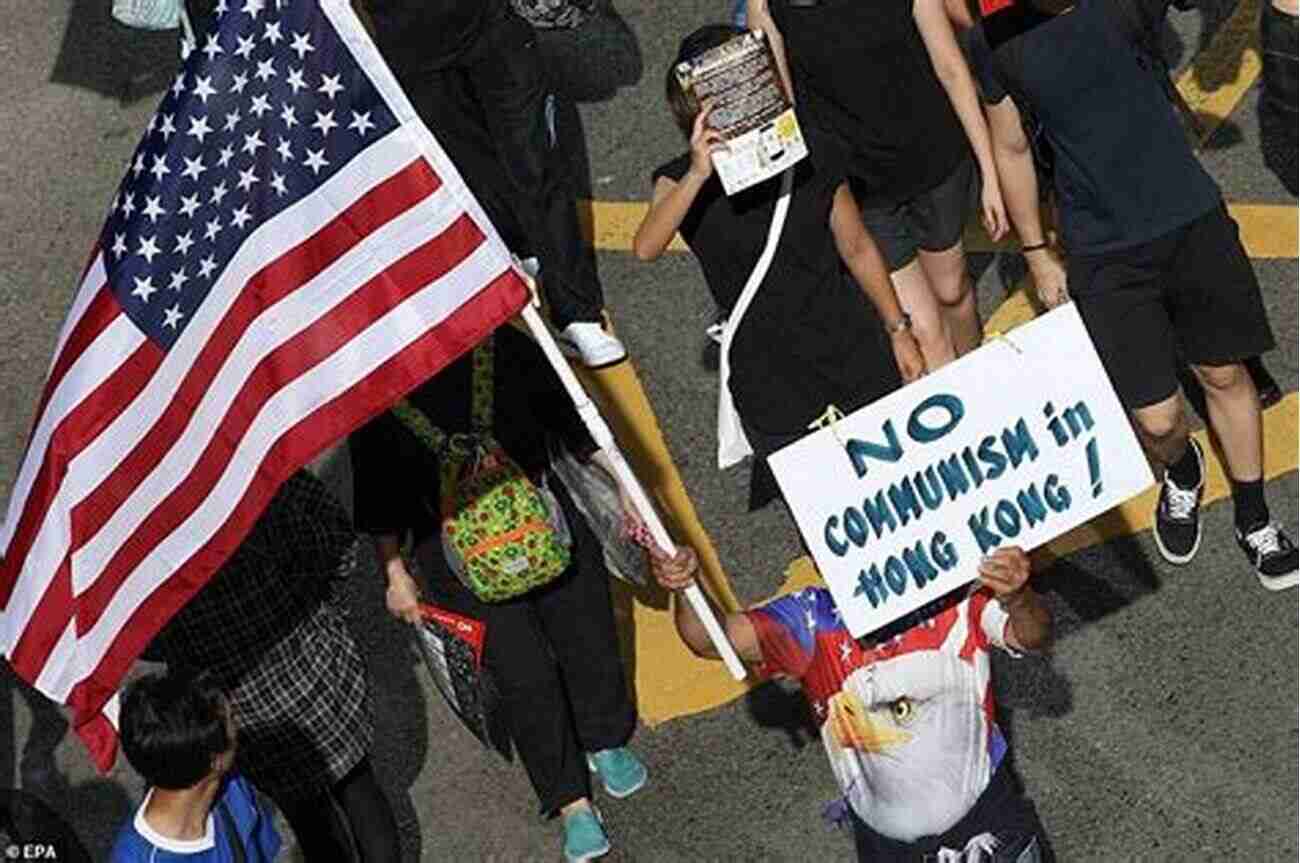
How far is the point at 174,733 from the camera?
623cm

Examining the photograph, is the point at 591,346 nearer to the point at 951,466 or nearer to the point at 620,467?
the point at 620,467

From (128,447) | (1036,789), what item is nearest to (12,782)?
(128,447)

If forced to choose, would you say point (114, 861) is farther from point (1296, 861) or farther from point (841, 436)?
point (1296, 861)

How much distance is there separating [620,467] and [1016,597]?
102cm

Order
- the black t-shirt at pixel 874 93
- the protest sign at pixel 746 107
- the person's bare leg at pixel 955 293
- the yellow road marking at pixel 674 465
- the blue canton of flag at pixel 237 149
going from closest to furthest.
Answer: the blue canton of flag at pixel 237 149 < the protest sign at pixel 746 107 < the black t-shirt at pixel 874 93 < the yellow road marking at pixel 674 465 < the person's bare leg at pixel 955 293

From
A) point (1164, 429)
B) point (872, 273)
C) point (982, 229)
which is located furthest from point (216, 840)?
point (982, 229)

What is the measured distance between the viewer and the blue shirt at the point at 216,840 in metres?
6.34

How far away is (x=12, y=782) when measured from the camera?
8219 mm

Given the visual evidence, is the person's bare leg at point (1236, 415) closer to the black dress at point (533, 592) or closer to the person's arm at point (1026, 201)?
the person's arm at point (1026, 201)

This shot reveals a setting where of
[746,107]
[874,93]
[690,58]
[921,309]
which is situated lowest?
[921,309]

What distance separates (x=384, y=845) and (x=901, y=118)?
2568mm

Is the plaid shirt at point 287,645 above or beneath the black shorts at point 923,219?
above

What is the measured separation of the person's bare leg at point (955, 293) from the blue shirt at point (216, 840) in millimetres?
2868

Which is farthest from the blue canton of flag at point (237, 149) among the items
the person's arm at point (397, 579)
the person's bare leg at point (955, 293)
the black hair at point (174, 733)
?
the person's bare leg at point (955, 293)
